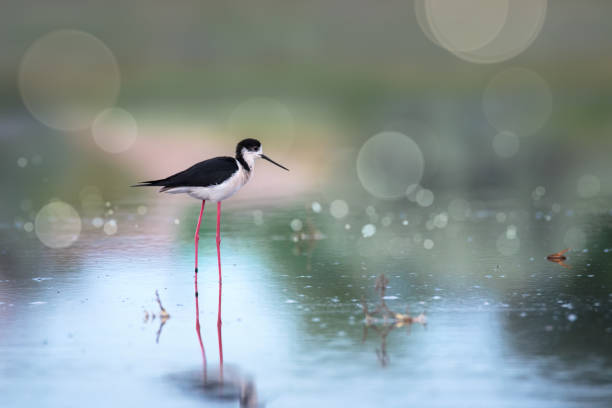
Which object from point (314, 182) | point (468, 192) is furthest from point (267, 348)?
point (314, 182)

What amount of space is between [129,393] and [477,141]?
72.3 feet

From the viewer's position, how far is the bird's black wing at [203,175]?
449 inches

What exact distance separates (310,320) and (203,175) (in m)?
2.93

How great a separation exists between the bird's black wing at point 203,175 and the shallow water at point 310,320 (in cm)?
95

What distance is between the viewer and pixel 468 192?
1894cm

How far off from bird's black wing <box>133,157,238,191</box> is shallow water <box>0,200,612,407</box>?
0.95 metres

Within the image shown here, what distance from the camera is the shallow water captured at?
23.9ft

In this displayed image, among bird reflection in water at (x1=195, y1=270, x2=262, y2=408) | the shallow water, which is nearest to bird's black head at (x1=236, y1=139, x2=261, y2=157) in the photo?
the shallow water

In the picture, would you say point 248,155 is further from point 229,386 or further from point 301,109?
point 301,109

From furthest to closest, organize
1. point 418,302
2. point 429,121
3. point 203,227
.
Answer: point 429,121
point 203,227
point 418,302

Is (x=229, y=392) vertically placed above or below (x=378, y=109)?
below

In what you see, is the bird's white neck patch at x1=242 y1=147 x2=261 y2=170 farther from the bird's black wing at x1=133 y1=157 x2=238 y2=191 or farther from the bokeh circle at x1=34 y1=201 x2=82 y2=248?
the bokeh circle at x1=34 y1=201 x2=82 y2=248

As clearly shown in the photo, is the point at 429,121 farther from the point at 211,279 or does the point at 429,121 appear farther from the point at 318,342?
the point at 318,342

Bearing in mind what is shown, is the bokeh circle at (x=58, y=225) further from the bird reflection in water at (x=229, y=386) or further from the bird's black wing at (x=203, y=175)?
the bird reflection in water at (x=229, y=386)
